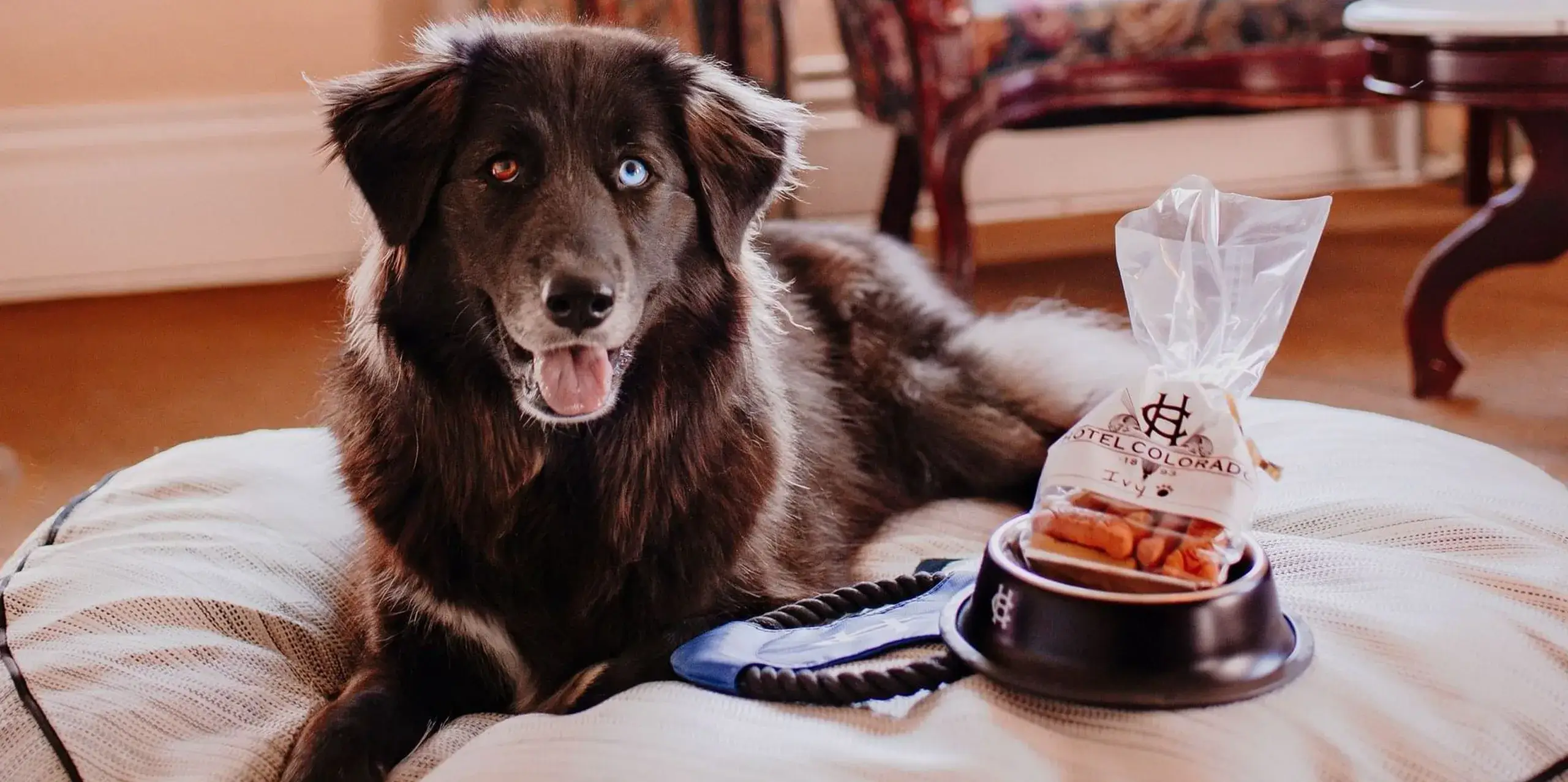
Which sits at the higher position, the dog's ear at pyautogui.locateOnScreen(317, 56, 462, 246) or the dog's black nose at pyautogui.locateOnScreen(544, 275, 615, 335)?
the dog's ear at pyautogui.locateOnScreen(317, 56, 462, 246)

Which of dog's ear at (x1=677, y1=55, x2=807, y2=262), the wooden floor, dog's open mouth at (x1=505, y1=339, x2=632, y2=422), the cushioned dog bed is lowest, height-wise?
the wooden floor

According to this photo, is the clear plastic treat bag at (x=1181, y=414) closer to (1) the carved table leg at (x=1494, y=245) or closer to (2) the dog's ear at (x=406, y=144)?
(2) the dog's ear at (x=406, y=144)

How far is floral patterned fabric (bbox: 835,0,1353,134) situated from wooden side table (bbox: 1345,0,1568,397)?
62 centimetres

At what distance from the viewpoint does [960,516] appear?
7.58 ft

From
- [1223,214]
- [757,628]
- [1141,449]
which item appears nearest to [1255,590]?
[1141,449]

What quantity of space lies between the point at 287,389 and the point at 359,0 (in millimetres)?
1940

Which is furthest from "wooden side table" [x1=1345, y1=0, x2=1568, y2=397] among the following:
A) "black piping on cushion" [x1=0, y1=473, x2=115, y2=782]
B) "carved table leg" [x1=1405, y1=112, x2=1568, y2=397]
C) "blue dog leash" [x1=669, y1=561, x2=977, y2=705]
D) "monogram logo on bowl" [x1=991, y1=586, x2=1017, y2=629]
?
"black piping on cushion" [x1=0, y1=473, x2=115, y2=782]

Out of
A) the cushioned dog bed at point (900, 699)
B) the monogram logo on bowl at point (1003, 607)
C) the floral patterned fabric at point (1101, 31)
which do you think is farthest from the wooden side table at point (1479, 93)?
the monogram logo on bowl at point (1003, 607)

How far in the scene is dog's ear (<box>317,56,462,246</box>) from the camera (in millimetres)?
1683

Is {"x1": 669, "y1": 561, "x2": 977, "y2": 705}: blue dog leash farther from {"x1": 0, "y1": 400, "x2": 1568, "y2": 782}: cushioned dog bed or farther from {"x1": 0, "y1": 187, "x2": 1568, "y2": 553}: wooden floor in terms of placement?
{"x1": 0, "y1": 187, "x2": 1568, "y2": 553}: wooden floor

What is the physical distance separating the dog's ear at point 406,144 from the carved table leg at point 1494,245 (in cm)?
248

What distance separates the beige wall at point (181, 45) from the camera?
4.77m

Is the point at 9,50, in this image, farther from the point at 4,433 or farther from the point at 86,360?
the point at 4,433

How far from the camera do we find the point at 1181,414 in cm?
138
